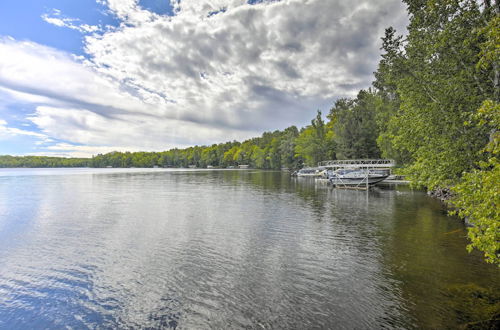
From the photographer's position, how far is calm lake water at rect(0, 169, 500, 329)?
7.91 meters

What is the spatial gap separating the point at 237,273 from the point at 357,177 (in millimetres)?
38993

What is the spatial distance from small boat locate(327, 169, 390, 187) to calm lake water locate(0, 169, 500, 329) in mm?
23849

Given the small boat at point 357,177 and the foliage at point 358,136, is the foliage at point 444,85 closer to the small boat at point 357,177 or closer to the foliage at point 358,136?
the small boat at point 357,177

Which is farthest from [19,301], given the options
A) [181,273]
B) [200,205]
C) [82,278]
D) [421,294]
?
[200,205]

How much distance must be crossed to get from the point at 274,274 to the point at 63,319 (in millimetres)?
7215

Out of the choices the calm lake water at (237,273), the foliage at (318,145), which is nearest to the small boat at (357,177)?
the calm lake water at (237,273)

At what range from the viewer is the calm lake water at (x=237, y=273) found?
7906 millimetres

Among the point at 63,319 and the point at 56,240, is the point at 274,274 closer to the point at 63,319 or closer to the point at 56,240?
the point at 63,319

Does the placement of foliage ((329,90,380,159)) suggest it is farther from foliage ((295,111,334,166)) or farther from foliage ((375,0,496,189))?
foliage ((375,0,496,189))

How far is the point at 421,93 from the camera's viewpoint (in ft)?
61.7

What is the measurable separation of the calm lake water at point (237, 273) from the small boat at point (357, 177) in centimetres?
2385

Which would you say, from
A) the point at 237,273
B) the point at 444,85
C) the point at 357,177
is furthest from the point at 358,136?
the point at 237,273

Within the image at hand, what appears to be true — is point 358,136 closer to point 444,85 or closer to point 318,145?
point 318,145

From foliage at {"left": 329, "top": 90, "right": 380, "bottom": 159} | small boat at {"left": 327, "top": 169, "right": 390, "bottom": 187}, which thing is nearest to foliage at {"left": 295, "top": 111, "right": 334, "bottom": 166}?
foliage at {"left": 329, "top": 90, "right": 380, "bottom": 159}
